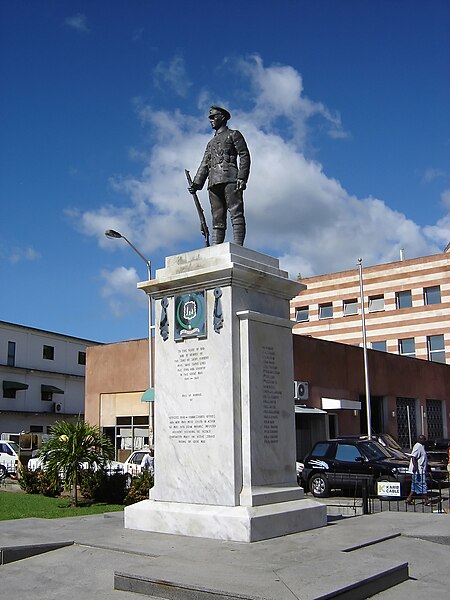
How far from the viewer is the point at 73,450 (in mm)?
18516

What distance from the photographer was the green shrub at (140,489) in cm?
1631

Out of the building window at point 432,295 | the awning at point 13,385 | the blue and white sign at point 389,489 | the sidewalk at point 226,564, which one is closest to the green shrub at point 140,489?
the sidewalk at point 226,564

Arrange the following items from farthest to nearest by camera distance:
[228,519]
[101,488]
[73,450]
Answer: [101,488], [73,450], [228,519]

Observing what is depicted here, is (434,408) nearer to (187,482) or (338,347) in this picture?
(338,347)

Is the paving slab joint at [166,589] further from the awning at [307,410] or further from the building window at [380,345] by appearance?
the building window at [380,345]

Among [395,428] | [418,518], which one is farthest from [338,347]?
[418,518]

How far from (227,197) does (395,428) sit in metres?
29.6

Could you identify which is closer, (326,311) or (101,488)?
(101,488)

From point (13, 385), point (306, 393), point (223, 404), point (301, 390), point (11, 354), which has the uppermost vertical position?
point (11, 354)

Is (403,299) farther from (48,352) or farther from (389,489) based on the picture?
(389,489)

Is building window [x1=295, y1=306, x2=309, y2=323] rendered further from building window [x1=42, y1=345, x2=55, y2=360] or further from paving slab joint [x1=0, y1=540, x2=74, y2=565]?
paving slab joint [x1=0, y1=540, x2=74, y2=565]

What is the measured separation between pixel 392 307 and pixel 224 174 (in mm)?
40225

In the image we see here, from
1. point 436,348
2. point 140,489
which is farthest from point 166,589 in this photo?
point 436,348

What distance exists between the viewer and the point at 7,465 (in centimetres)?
3106
